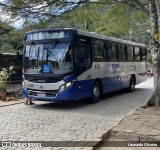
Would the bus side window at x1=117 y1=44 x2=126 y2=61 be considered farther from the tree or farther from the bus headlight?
the bus headlight

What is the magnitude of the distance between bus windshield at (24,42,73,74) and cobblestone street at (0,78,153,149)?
145 centimetres

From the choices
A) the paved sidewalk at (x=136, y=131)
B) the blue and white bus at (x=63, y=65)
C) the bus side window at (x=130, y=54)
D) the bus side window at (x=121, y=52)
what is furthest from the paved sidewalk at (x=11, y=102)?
the bus side window at (x=130, y=54)

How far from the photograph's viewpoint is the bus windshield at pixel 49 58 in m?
11.4

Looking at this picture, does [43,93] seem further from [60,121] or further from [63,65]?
[60,121]

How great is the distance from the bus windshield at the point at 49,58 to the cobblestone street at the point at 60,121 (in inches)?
57.2

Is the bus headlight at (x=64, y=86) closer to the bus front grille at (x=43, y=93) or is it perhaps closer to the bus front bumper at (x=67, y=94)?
the bus front bumper at (x=67, y=94)

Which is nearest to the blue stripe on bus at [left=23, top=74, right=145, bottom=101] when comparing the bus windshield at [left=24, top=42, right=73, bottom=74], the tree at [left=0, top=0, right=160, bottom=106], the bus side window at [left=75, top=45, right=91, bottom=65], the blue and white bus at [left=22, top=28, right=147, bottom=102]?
the blue and white bus at [left=22, top=28, right=147, bottom=102]

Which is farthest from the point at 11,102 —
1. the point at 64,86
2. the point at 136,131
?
the point at 136,131

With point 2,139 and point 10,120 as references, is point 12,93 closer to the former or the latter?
point 10,120

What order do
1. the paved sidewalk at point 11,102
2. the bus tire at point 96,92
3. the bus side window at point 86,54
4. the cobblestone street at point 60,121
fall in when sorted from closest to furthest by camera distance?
the cobblestone street at point 60,121
the bus side window at point 86,54
the paved sidewalk at point 11,102
the bus tire at point 96,92

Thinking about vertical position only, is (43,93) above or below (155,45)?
below

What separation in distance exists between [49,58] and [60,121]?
3207mm

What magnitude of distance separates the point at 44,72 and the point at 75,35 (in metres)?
1.80

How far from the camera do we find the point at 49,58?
11641mm
